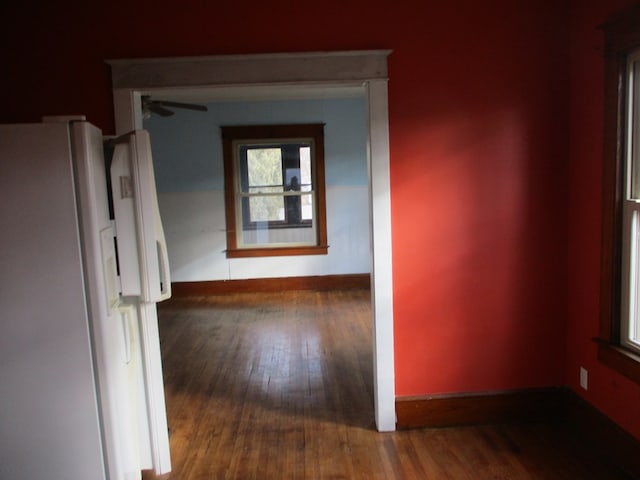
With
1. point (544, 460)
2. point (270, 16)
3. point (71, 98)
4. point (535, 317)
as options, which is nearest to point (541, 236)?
point (535, 317)

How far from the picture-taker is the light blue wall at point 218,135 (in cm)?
668

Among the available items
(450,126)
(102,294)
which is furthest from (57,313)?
(450,126)

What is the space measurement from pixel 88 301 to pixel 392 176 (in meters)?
1.73

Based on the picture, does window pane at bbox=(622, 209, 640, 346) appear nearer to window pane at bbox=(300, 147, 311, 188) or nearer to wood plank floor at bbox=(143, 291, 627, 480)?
wood plank floor at bbox=(143, 291, 627, 480)

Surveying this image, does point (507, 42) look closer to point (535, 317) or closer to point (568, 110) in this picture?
point (568, 110)

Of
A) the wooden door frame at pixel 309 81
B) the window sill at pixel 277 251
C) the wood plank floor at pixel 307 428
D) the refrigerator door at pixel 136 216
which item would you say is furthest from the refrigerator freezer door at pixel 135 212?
the window sill at pixel 277 251

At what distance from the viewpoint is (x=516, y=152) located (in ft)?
9.39

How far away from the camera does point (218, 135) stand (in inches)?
265

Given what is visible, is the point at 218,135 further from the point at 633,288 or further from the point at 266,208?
the point at 633,288

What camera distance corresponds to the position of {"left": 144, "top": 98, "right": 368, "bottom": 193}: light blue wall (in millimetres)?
6680

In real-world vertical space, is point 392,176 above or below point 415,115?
below

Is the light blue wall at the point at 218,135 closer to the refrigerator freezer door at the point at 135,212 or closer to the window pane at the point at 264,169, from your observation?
the window pane at the point at 264,169

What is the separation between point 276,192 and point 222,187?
75 cm

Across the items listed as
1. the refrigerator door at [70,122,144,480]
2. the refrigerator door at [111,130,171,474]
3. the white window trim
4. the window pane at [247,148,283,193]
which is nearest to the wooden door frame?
the refrigerator door at [111,130,171,474]
